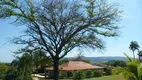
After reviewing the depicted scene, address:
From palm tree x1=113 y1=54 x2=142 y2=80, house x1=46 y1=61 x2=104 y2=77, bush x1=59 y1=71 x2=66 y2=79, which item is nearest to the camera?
palm tree x1=113 y1=54 x2=142 y2=80

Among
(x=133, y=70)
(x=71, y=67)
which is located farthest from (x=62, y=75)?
(x=133, y=70)

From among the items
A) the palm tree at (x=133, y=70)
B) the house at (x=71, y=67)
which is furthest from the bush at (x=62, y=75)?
the palm tree at (x=133, y=70)

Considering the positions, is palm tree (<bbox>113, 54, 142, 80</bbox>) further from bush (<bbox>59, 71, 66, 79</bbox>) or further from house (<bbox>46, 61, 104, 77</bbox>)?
house (<bbox>46, 61, 104, 77</bbox>)

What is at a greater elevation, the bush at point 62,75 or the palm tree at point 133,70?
the palm tree at point 133,70

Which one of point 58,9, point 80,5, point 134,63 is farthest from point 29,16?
point 134,63

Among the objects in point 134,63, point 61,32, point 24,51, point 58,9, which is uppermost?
point 58,9

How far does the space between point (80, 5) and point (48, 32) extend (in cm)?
464

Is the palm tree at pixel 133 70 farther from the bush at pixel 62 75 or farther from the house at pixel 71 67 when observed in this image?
the house at pixel 71 67

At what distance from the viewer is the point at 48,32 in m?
28.9

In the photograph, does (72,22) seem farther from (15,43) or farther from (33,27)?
(15,43)

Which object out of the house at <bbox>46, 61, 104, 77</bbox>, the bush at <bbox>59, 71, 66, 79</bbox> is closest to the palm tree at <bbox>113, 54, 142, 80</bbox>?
the bush at <bbox>59, 71, 66, 79</bbox>

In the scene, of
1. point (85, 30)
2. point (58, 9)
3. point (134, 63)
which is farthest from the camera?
point (85, 30)

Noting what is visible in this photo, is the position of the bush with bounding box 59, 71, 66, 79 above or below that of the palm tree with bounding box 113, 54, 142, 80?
below

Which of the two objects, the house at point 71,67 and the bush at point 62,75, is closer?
the bush at point 62,75
